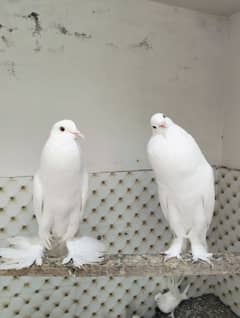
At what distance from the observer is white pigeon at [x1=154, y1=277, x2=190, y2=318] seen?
131 centimetres

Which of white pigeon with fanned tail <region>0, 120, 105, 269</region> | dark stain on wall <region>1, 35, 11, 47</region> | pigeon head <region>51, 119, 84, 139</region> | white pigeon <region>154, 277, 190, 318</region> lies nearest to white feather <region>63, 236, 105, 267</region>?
white pigeon with fanned tail <region>0, 120, 105, 269</region>

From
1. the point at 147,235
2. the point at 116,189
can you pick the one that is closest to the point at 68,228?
the point at 116,189

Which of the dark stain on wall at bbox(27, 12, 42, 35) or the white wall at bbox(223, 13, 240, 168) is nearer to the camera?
the dark stain on wall at bbox(27, 12, 42, 35)

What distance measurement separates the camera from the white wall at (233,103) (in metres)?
1.34

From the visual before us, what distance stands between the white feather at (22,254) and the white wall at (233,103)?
817mm

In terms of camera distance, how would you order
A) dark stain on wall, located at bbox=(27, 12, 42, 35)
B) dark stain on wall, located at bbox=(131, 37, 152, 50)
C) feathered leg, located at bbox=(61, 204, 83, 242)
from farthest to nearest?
dark stain on wall, located at bbox=(131, 37, 152, 50) → dark stain on wall, located at bbox=(27, 12, 42, 35) → feathered leg, located at bbox=(61, 204, 83, 242)

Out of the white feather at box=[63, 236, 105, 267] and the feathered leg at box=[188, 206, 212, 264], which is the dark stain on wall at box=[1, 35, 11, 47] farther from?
the feathered leg at box=[188, 206, 212, 264]

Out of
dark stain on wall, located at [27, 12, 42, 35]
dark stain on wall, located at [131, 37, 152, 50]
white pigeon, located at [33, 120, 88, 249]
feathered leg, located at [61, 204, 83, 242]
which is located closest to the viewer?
white pigeon, located at [33, 120, 88, 249]

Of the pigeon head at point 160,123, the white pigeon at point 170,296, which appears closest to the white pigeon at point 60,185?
the pigeon head at point 160,123

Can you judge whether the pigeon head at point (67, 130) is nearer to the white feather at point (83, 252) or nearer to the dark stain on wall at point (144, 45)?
the white feather at point (83, 252)

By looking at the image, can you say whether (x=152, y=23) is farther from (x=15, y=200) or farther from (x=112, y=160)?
(x=15, y=200)

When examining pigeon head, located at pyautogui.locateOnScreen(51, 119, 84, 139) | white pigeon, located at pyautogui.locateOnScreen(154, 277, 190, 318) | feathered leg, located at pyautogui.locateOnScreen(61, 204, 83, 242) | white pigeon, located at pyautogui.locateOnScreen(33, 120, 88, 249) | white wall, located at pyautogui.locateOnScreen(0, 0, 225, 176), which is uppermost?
white wall, located at pyautogui.locateOnScreen(0, 0, 225, 176)

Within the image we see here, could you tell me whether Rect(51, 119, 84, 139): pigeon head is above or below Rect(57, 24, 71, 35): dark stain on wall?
below

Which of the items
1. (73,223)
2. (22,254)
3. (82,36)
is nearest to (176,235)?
(73,223)
